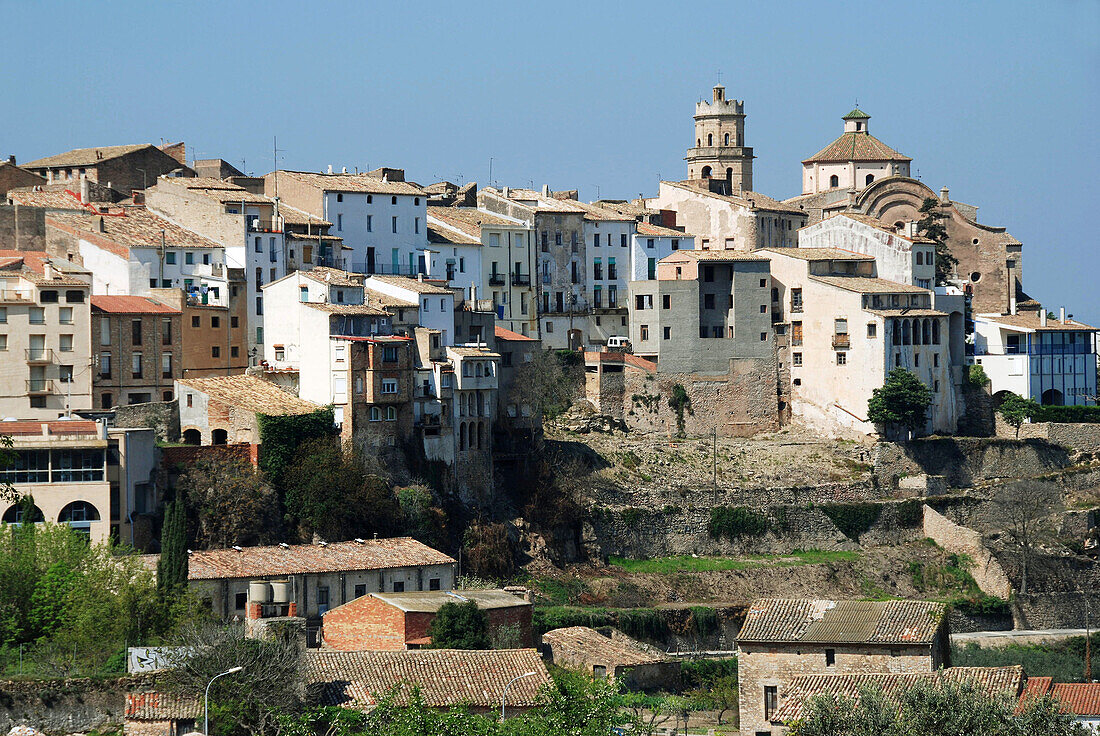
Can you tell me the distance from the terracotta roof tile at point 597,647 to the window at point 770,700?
34.4 ft

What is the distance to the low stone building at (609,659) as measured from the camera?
65125 millimetres

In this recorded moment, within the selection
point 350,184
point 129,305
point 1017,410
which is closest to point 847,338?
point 1017,410

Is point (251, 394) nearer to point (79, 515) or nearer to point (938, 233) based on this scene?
point (79, 515)

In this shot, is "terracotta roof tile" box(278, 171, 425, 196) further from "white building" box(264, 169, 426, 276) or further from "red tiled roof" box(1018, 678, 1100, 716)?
"red tiled roof" box(1018, 678, 1100, 716)

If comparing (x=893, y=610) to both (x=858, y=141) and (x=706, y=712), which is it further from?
(x=858, y=141)

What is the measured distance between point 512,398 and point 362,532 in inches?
558

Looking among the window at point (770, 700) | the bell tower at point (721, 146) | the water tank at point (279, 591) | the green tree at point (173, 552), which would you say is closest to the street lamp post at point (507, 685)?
the window at point (770, 700)

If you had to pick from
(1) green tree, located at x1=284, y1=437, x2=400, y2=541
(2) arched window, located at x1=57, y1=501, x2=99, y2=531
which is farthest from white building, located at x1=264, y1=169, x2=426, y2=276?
(2) arched window, located at x1=57, y1=501, x2=99, y2=531

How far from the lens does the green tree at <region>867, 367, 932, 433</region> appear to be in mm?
87375

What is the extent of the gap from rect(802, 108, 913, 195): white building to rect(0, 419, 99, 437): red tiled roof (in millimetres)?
58042

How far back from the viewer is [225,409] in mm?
70312

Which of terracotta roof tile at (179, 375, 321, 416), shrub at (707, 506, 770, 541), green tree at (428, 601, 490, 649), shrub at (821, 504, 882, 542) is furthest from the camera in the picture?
shrub at (821, 504, 882, 542)

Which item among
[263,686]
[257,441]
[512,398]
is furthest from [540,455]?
[263,686]

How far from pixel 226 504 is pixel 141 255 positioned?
567 inches
